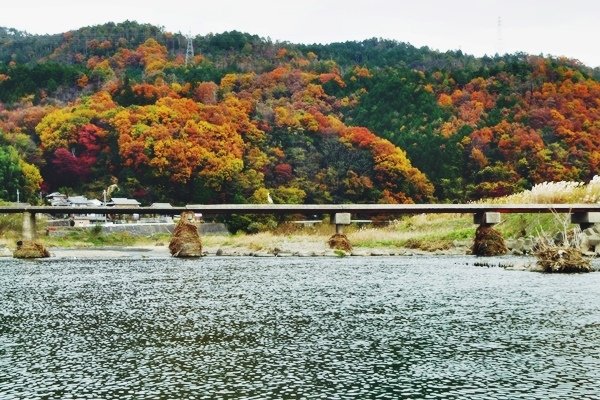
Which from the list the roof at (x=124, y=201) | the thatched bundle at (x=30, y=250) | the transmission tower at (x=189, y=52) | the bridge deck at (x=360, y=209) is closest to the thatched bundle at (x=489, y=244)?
the bridge deck at (x=360, y=209)

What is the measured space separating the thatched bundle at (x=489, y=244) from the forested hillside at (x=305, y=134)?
1699 inches

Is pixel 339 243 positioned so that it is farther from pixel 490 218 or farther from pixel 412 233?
pixel 412 233

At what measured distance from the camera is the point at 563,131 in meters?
97.8

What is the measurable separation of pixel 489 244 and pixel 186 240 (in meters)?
20.5

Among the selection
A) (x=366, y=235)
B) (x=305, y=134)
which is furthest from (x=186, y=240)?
(x=305, y=134)

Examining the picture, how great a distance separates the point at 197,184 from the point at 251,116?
19331mm

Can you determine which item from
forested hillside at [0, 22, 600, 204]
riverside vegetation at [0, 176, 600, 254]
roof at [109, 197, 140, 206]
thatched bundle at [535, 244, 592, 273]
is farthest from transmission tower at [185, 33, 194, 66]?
thatched bundle at [535, 244, 592, 273]

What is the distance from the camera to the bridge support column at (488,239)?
174ft

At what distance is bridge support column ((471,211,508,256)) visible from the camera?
5297 centimetres

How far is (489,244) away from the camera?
53062mm

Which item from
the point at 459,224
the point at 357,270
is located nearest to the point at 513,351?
the point at 357,270

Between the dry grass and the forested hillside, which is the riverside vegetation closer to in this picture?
the dry grass

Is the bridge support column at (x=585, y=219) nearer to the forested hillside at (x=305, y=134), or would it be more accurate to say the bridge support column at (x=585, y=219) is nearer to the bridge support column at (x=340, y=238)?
the bridge support column at (x=340, y=238)

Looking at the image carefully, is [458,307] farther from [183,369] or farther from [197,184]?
[197,184]
